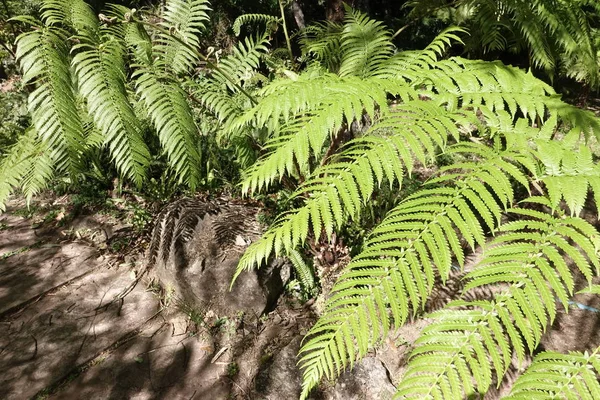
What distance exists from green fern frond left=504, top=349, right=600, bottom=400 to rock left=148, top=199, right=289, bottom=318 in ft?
6.54

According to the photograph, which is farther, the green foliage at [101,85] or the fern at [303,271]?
the fern at [303,271]

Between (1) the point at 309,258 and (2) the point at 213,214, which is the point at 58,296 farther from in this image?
(1) the point at 309,258

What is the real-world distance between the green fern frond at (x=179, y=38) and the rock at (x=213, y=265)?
1306 millimetres

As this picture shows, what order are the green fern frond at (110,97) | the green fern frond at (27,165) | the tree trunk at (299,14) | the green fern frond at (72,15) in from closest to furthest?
the green fern frond at (110,97) → the green fern frond at (72,15) → the green fern frond at (27,165) → the tree trunk at (299,14)

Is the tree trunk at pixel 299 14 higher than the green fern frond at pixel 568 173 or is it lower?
higher

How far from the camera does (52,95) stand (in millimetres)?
1539

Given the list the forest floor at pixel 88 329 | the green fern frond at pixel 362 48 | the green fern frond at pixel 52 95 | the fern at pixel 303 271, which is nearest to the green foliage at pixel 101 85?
the green fern frond at pixel 52 95

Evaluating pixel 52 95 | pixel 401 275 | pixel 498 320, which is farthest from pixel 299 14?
pixel 498 320

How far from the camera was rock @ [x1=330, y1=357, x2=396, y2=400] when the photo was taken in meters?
2.31

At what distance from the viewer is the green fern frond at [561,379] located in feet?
3.34

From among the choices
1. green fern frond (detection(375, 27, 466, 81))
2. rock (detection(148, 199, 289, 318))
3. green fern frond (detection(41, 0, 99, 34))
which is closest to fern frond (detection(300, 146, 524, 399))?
green fern frond (detection(375, 27, 466, 81))

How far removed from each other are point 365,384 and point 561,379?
4.86 ft

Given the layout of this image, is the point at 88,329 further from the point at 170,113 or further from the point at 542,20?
the point at 542,20

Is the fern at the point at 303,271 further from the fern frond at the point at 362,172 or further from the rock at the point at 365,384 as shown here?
the fern frond at the point at 362,172
